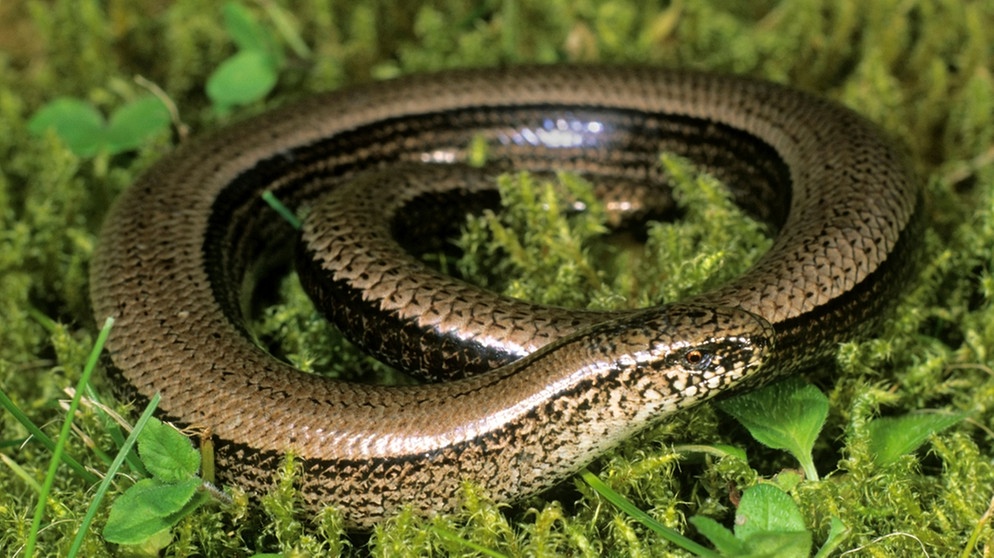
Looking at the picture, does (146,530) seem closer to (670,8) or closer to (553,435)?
(553,435)

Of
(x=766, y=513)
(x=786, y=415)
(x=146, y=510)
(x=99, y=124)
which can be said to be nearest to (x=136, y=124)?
(x=99, y=124)

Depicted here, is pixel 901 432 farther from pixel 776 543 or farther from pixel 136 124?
pixel 136 124

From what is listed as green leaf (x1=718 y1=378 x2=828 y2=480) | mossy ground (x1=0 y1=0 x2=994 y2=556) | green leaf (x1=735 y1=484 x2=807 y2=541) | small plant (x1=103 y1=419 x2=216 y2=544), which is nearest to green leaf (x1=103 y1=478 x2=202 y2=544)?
small plant (x1=103 y1=419 x2=216 y2=544)

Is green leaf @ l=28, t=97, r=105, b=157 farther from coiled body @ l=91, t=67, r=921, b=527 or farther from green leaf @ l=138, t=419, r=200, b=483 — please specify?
green leaf @ l=138, t=419, r=200, b=483

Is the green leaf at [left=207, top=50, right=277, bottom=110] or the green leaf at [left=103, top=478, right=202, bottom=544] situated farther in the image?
the green leaf at [left=207, top=50, right=277, bottom=110]

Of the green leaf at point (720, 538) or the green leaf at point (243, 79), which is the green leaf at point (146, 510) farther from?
the green leaf at point (243, 79)

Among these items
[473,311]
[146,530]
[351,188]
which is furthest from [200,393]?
[351,188]
